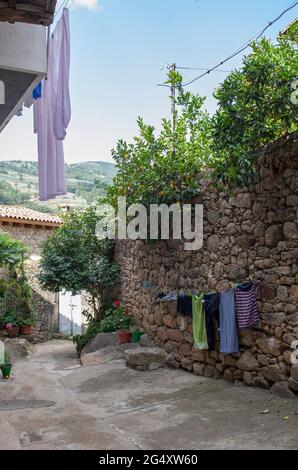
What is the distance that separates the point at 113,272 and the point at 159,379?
4924mm

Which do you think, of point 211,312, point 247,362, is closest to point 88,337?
point 211,312

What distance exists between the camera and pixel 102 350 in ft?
33.5

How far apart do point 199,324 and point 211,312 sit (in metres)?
0.45

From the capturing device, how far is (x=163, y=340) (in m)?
9.18

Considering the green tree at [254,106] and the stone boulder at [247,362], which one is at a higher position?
the green tree at [254,106]

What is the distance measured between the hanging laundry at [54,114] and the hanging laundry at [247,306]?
119 inches

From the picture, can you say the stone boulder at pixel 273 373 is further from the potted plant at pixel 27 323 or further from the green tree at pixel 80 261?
the potted plant at pixel 27 323

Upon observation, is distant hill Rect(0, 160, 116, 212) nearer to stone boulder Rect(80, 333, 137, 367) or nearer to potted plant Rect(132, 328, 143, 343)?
stone boulder Rect(80, 333, 137, 367)

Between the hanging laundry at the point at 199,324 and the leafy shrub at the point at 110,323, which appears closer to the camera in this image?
the hanging laundry at the point at 199,324

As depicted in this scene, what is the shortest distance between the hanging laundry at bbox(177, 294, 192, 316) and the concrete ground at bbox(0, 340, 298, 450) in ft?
3.61

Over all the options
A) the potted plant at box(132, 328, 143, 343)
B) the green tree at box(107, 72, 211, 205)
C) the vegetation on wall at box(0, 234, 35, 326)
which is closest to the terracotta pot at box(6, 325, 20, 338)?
the vegetation on wall at box(0, 234, 35, 326)

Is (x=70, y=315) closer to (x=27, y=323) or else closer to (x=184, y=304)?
(x=27, y=323)

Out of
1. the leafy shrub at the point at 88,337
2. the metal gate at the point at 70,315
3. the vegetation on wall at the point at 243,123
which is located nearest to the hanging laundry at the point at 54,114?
the vegetation on wall at the point at 243,123

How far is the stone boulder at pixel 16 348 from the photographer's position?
478 inches
